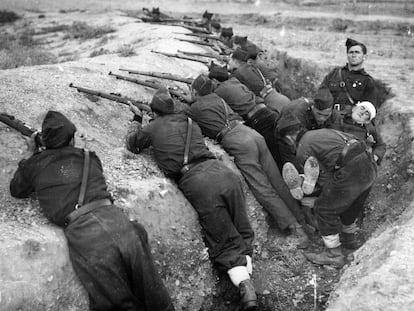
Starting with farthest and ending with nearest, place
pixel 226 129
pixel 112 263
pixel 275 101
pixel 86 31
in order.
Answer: pixel 86 31 < pixel 275 101 < pixel 226 129 < pixel 112 263

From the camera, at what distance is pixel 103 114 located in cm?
738

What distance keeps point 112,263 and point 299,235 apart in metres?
3.60

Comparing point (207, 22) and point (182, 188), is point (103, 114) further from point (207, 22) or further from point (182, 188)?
point (207, 22)

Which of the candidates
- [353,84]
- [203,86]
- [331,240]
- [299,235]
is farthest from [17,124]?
[353,84]

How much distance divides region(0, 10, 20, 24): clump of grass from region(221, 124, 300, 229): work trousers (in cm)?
2006

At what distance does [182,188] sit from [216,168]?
511 millimetres

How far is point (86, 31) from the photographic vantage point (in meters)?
18.5

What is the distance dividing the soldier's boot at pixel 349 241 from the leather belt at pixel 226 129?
2.33m

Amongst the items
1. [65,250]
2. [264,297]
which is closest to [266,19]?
[264,297]

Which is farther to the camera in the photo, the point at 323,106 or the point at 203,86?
the point at 203,86

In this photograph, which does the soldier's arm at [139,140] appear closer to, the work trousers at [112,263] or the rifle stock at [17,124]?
the rifle stock at [17,124]

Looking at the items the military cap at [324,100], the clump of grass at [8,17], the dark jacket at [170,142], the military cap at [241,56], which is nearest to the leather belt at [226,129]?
the dark jacket at [170,142]

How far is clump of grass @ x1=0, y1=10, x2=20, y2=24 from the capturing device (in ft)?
75.7

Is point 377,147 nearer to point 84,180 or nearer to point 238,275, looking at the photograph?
point 238,275
